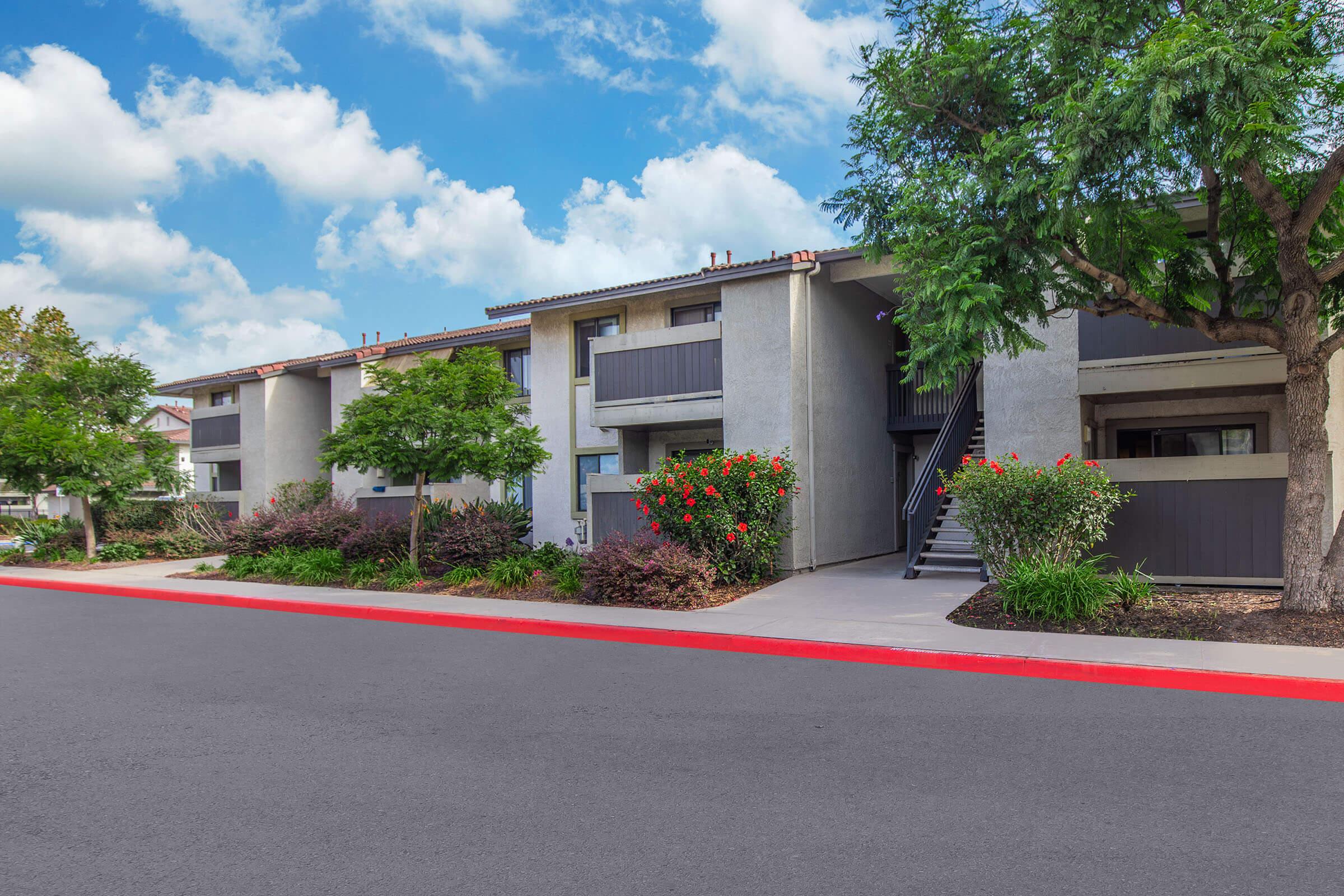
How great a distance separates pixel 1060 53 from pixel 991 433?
580 cm

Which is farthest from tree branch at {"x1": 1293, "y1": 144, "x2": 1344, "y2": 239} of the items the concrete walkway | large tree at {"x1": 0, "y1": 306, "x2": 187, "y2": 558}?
large tree at {"x1": 0, "y1": 306, "x2": 187, "y2": 558}

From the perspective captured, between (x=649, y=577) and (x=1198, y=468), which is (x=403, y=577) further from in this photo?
(x=1198, y=468)

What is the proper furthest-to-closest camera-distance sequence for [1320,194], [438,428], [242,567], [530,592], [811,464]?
[242,567] < [811,464] < [438,428] < [530,592] < [1320,194]

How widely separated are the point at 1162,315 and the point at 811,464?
20.4ft

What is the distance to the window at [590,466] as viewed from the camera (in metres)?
18.5

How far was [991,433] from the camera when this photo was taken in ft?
44.3

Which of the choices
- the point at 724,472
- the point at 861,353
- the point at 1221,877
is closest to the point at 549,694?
the point at 1221,877

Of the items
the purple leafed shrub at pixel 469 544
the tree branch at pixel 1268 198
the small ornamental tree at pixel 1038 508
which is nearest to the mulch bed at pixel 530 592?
the purple leafed shrub at pixel 469 544

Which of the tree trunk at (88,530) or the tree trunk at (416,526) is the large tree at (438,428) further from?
the tree trunk at (88,530)

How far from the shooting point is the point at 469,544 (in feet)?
48.5

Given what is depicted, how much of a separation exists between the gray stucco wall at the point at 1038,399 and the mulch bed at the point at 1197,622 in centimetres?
317

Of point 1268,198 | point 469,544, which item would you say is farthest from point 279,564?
point 1268,198

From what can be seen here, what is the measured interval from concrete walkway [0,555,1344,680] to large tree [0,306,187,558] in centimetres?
578

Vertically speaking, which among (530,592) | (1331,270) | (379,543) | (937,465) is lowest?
(530,592)
